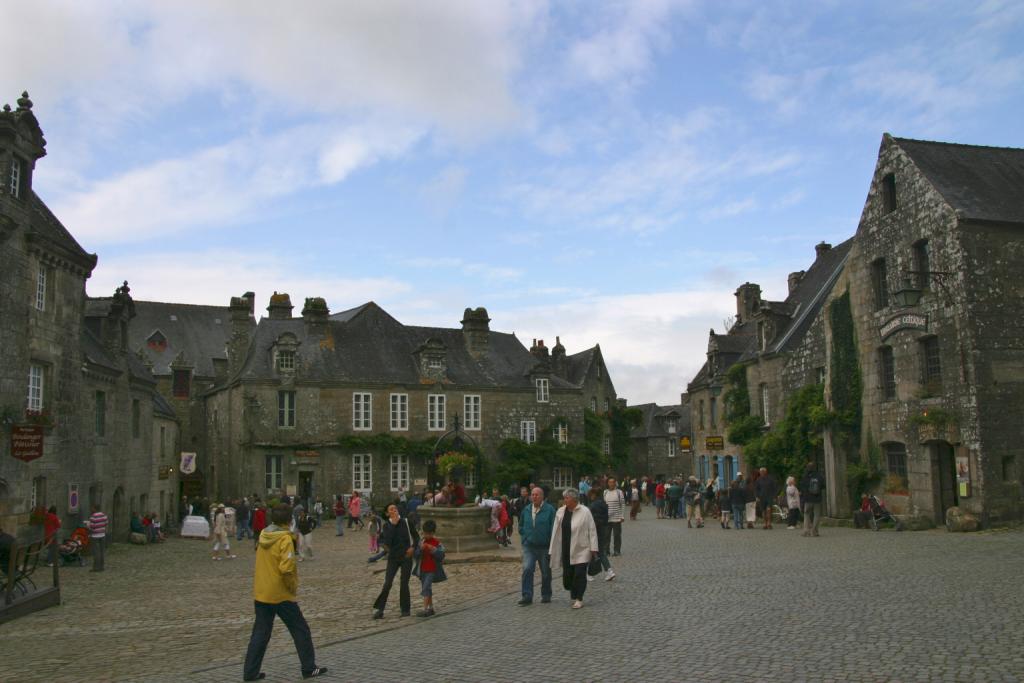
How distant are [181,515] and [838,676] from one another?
41.0 metres

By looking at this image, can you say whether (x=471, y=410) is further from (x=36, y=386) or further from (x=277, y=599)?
(x=277, y=599)

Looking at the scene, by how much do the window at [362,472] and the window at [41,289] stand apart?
Answer: 21.7 meters

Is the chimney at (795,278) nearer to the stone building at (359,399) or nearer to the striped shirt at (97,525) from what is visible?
the stone building at (359,399)

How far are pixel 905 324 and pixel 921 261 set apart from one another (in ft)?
Answer: 5.73

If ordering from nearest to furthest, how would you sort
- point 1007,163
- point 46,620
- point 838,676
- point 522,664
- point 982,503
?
point 838,676 → point 522,664 → point 46,620 → point 982,503 → point 1007,163

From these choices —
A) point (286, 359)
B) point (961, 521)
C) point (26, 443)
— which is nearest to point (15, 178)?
point (26, 443)

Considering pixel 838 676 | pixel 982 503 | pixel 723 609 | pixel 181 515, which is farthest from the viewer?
pixel 181 515

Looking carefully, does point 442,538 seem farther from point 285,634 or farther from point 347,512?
point 347,512

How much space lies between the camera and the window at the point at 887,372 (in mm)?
25594

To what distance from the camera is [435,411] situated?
4450cm

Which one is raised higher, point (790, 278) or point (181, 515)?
point (790, 278)

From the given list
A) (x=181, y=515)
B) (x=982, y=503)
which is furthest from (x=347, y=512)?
(x=982, y=503)

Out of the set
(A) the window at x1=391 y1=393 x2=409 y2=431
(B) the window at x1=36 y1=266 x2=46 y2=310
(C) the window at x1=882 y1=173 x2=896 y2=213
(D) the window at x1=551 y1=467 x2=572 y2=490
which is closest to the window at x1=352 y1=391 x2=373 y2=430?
(A) the window at x1=391 y1=393 x2=409 y2=431

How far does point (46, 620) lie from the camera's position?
42.3ft
